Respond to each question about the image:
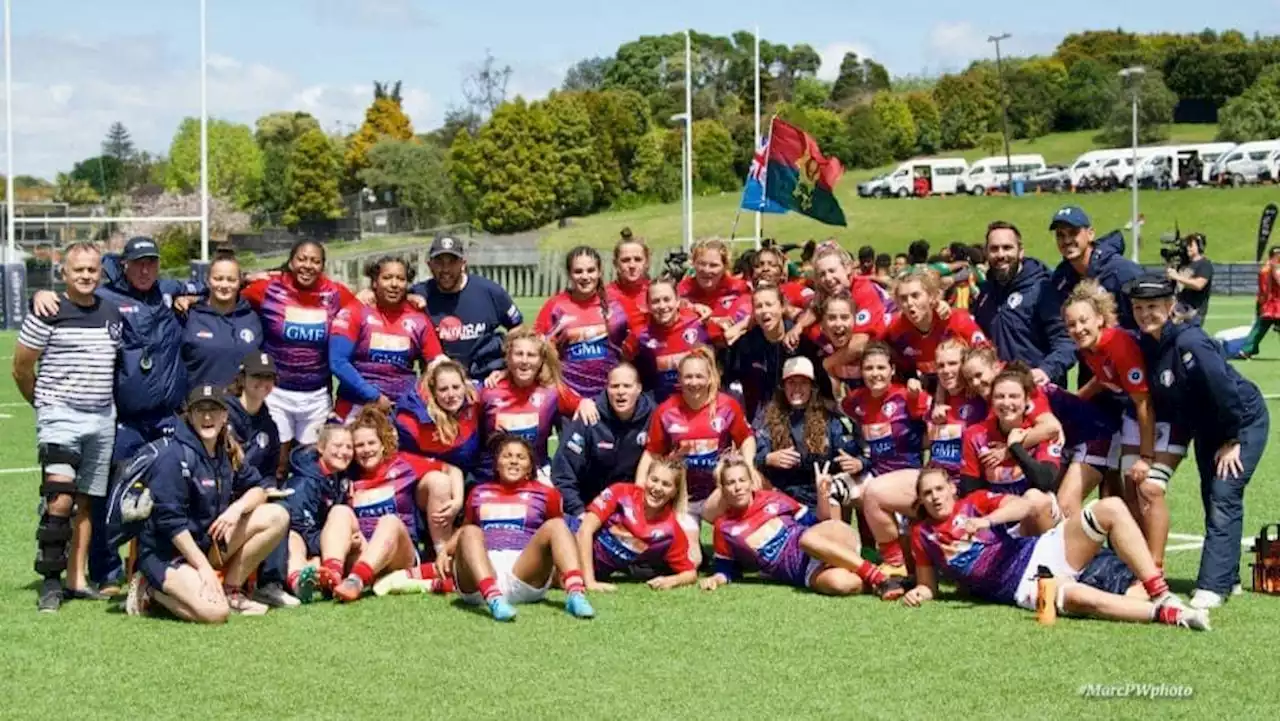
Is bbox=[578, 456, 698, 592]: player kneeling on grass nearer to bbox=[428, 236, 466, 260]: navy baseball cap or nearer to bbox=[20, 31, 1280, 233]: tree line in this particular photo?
bbox=[428, 236, 466, 260]: navy baseball cap

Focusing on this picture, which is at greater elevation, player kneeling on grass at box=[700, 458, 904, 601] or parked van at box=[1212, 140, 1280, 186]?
parked van at box=[1212, 140, 1280, 186]

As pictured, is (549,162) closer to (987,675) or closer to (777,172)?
(777,172)

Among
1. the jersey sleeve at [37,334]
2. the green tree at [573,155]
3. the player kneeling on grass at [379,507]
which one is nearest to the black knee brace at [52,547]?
the jersey sleeve at [37,334]

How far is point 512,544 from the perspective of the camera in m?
7.72

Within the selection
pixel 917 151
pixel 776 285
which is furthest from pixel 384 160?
pixel 776 285

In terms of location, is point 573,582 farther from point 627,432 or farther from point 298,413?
point 298,413

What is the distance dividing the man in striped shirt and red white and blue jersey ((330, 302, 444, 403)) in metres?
1.33

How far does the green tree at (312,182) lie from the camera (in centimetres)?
6881

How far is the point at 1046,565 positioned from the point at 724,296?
A: 8.90 ft

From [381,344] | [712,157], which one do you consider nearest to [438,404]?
[381,344]

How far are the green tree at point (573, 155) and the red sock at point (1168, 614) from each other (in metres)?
64.9

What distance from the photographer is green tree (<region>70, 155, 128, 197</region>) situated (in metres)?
115

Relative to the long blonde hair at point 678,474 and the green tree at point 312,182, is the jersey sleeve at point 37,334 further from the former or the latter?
the green tree at point 312,182

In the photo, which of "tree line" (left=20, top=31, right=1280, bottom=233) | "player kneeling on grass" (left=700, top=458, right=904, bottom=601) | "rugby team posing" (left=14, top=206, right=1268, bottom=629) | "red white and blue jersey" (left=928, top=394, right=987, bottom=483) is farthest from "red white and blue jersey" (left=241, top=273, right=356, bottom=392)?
"tree line" (left=20, top=31, right=1280, bottom=233)
